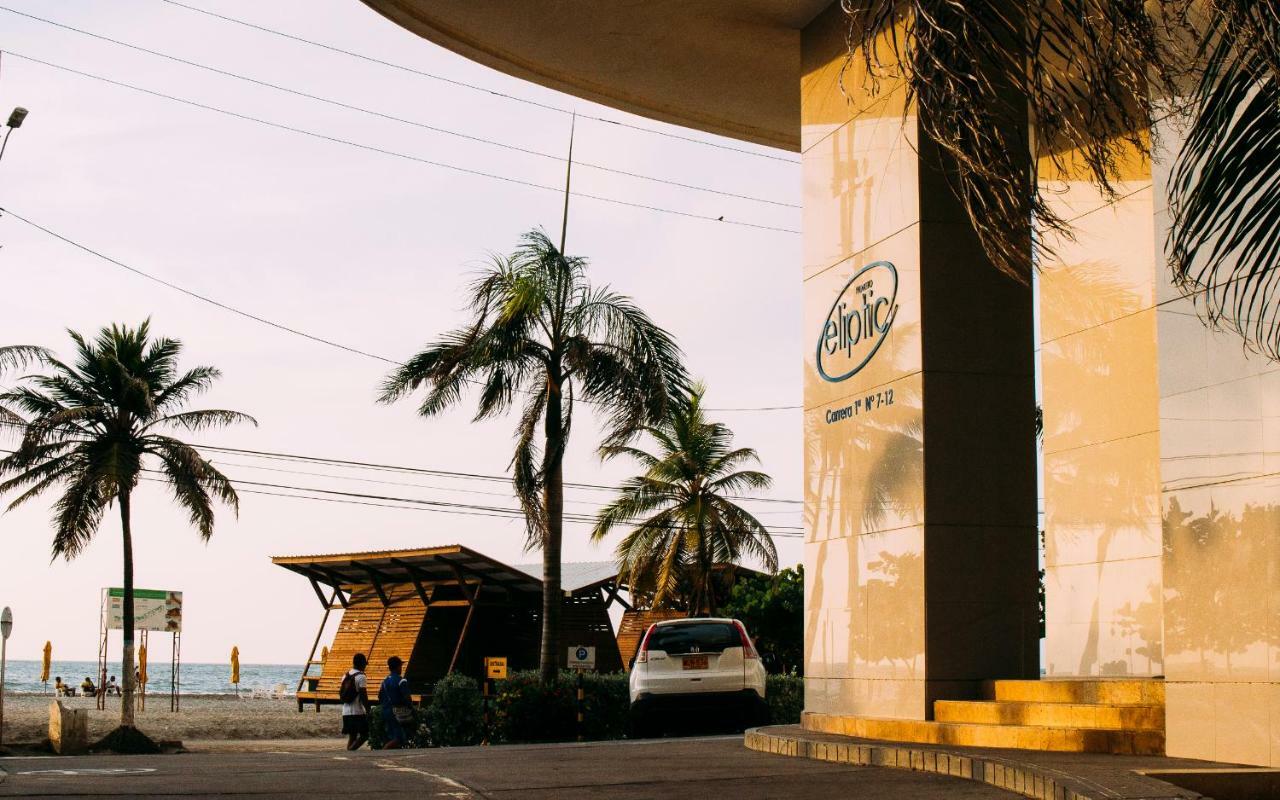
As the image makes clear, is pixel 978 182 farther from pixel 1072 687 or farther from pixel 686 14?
pixel 686 14

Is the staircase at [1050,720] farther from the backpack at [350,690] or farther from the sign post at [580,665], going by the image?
the sign post at [580,665]

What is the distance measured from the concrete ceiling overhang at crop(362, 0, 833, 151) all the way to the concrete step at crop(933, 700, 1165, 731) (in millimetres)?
8259

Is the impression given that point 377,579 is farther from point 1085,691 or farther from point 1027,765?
point 1027,765

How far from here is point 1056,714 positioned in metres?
11.1

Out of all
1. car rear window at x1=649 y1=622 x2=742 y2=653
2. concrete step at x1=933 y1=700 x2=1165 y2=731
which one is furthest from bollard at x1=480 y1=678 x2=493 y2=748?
concrete step at x1=933 y1=700 x2=1165 y2=731

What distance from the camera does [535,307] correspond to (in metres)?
25.0

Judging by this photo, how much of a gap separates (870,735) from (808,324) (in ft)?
15.8

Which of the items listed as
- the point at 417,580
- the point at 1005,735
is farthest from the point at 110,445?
the point at 1005,735

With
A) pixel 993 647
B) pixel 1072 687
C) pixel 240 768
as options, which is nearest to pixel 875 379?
pixel 993 647

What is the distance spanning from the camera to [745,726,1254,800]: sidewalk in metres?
7.74

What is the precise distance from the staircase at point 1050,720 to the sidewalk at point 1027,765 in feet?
1.05

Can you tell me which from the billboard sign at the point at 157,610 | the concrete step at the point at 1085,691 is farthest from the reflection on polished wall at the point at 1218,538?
the billboard sign at the point at 157,610

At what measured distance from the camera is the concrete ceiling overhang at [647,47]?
56.8 ft

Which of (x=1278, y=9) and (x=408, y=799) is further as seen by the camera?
(x=408, y=799)
